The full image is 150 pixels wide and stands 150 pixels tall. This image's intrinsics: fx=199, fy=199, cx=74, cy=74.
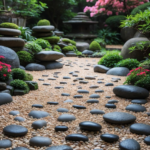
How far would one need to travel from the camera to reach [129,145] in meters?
1.88

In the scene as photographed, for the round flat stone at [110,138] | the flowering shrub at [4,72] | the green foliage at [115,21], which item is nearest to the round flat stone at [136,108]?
the round flat stone at [110,138]

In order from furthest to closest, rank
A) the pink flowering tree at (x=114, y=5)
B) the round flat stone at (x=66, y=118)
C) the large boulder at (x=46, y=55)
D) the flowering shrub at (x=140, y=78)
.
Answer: the pink flowering tree at (x=114, y=5), the large boulder at (x=46, y=55), the flowering shrub at (x=140, y=78), the round flat stone at (x=66, y=118)

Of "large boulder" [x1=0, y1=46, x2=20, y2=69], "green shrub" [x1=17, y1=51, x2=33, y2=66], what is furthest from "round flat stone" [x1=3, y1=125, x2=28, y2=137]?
"green shrub" [x1=17, y1=51, x2=33, y2=66]

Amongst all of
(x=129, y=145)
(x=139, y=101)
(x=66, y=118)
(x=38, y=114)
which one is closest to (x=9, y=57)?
(x=38, y=114)

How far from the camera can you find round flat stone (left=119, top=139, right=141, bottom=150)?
185 cm

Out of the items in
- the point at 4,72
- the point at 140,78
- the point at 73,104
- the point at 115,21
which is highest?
the point at 115,21

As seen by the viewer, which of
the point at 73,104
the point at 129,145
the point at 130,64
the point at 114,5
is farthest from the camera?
the point at 114,5

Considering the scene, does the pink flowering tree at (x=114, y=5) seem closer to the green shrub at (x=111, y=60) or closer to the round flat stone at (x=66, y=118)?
the green shrub at (x=111, y=60)

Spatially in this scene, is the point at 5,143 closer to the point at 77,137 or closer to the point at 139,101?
the point at 77,137

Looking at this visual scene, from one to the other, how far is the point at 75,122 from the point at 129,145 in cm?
82

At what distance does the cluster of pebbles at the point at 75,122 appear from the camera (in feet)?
6.48

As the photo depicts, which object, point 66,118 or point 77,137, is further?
point 66,118

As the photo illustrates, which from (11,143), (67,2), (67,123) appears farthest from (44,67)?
(67,2)

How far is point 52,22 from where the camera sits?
584 inches
